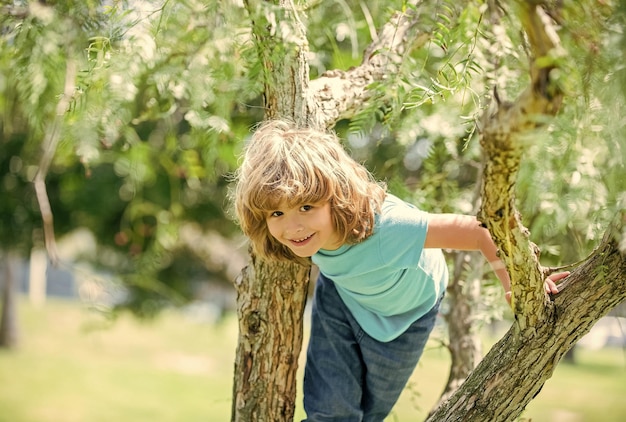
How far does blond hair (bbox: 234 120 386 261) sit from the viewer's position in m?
1.32

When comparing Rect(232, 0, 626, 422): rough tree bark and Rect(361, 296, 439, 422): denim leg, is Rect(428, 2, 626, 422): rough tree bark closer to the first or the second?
Rect(232, 0, 626, 422): rough tree bark

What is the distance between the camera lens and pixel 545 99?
76cm

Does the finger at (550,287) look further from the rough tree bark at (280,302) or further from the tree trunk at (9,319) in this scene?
the tree trunk at (9,319)

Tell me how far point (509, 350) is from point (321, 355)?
1.51 feet

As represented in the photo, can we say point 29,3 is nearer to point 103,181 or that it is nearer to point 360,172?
point 360,172

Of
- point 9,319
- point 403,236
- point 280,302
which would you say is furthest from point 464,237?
point 9,319

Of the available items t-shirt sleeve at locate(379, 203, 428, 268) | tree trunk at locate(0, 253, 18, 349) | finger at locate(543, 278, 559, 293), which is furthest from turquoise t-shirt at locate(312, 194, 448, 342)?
tree trunk at locate(0, 253, 18, 349)

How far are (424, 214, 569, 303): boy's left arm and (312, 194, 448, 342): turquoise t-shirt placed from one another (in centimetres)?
2

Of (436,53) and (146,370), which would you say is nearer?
(436,53)

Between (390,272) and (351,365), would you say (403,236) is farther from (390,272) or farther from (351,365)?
(351,365)

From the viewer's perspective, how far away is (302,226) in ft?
4.37

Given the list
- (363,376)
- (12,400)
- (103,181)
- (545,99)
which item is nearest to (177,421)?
(12,400)

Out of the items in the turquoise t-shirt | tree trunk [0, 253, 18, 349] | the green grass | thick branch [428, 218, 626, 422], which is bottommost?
thick branch [428, 218, 626, 422]

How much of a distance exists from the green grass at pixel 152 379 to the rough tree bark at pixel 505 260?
269cm
